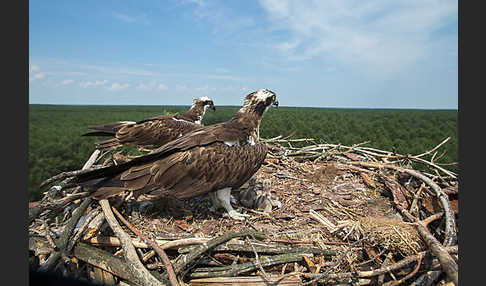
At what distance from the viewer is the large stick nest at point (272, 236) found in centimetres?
196

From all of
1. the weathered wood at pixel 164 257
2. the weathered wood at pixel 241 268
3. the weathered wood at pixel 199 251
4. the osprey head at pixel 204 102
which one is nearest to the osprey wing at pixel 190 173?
the weathered wood at pixel 164 257

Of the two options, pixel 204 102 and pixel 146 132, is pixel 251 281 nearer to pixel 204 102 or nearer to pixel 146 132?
pixel 146 132

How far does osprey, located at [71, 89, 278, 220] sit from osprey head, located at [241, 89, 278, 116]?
0.63m

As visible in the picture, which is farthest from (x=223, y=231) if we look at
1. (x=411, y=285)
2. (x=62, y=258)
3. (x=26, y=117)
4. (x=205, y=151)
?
(x=26, y=117)

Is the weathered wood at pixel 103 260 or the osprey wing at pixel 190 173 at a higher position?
the osprey wing at pixel 190 173

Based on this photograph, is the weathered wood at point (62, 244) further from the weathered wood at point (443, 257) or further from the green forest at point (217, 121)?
the weathered wood at point (443, 257)

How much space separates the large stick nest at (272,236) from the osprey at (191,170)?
287 millimetres

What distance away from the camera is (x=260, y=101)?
3.76 meters

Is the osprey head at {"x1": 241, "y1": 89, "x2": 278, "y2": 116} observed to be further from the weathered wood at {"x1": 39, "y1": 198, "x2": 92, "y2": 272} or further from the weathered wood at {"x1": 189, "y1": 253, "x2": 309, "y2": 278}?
the weathered wood at {"x1": 39, "y1": 198, "x2": 92, "y2": 272}

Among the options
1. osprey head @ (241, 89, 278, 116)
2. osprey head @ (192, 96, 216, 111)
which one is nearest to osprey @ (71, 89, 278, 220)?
osprey head @ (241, 89, 278, 116)

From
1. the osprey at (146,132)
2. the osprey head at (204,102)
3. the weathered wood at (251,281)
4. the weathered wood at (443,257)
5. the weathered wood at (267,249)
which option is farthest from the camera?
the osprey head at (204,102)

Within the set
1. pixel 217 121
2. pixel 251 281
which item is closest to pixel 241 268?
pixel 251 281

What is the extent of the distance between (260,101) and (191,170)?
1.56 metres

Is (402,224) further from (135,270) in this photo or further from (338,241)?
(135,270)
